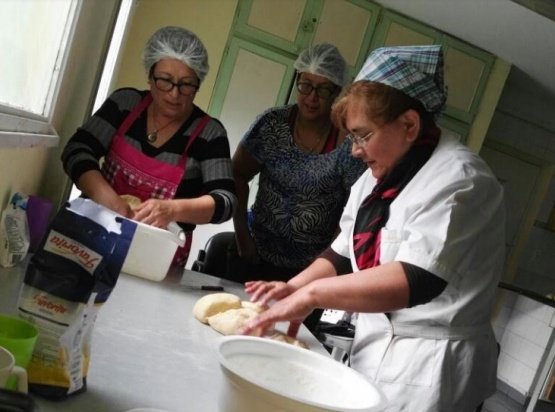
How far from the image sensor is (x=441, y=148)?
1.30 metres

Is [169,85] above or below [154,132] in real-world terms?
above

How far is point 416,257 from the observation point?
3.69 feet

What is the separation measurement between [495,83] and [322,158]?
2.44 m

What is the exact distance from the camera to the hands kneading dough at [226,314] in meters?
1.21

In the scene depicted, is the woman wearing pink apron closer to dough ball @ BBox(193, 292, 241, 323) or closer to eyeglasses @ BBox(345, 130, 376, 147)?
dough ball @ BBox(193, 292, 241, 323)

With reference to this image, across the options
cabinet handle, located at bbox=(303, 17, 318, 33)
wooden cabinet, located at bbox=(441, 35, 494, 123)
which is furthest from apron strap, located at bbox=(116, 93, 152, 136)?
wooden cabinet, located at bbox=(441, 35, 494, 123)

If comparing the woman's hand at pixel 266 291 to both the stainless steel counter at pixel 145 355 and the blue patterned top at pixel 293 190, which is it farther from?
the blue patterned top at pixel 293 190

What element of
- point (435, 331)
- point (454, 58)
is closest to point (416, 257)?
point (435, 331)

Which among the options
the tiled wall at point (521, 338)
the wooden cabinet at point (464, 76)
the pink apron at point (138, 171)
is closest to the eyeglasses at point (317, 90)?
the pink apron at point (138, 171)

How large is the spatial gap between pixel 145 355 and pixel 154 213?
0.57 m

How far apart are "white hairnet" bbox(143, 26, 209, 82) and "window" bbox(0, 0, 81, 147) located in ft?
0.84

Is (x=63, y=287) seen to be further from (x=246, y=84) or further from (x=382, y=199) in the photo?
(x=246, y=84)

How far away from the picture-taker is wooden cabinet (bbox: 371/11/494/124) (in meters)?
3.72

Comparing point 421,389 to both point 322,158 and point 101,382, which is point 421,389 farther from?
point 322,158
